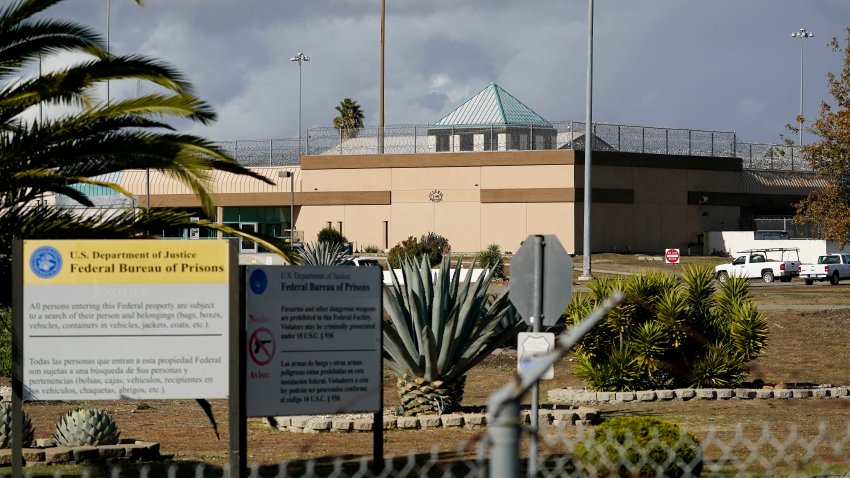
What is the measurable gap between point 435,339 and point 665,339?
498cm

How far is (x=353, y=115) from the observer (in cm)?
10731

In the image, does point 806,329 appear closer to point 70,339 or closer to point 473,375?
point 473,375

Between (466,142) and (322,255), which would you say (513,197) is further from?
(322,255)

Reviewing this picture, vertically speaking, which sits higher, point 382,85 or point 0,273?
point 382,85

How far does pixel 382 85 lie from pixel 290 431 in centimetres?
6121

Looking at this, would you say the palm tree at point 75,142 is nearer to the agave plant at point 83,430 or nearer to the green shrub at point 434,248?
the agave plant at point 83,430

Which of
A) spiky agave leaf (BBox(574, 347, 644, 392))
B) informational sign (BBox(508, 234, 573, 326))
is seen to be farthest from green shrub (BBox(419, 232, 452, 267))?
informational sign (BBox(508, 234, 573, 326))

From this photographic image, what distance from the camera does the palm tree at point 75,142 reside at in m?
10.9

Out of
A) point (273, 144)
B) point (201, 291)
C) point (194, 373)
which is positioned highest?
point (273, 144)

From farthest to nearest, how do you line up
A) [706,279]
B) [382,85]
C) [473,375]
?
[382,85], [473,375], [706,279]

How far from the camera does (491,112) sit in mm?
76750

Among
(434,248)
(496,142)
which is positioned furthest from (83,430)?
(496,142)

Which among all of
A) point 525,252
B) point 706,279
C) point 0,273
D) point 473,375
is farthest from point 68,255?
point 473,375

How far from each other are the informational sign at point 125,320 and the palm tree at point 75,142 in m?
1.91
